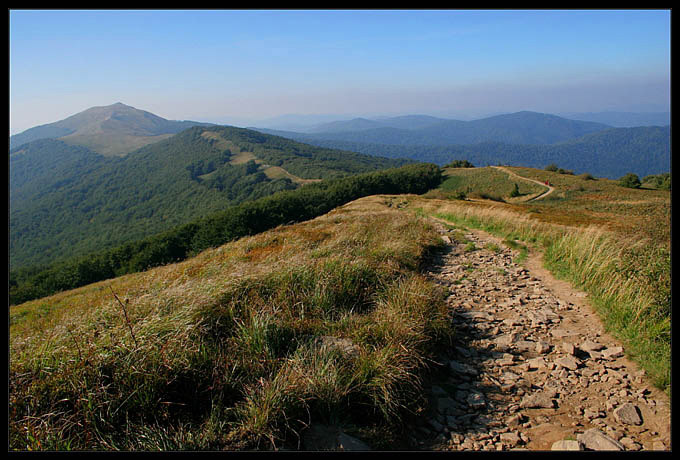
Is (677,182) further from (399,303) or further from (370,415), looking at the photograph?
(399,303)

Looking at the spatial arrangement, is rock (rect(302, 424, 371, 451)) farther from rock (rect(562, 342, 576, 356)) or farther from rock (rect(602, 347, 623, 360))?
rock (rect(602, 347, 623, 360))

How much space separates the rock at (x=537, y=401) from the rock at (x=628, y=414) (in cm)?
50

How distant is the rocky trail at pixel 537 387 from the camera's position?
292 cm

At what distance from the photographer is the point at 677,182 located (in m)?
2.14

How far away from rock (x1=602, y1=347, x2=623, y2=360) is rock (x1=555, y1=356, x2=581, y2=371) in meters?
0.36

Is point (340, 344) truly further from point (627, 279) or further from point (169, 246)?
point (169, 246)

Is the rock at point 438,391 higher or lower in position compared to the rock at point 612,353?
lower

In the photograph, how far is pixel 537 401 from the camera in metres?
3.38

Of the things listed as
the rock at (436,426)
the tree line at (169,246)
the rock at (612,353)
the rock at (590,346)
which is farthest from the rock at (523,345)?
the tree line at (169,246)

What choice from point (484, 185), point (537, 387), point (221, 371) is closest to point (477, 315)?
point (537, 387)

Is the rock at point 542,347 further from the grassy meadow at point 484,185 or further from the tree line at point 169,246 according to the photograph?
the grassy meadow at point 484,185

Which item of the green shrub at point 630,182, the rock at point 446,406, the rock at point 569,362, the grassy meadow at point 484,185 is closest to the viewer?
the rock at point 446,406

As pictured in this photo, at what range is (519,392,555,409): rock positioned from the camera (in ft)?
10.9
